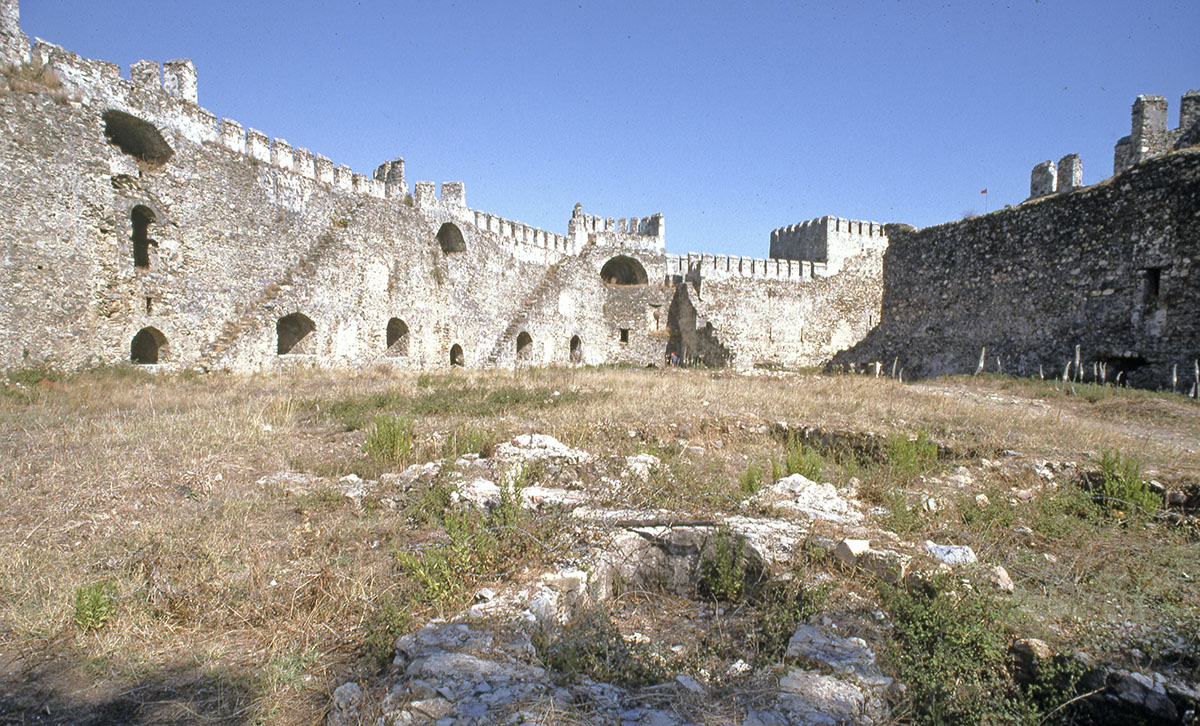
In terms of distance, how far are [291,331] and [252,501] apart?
14168 millimetres

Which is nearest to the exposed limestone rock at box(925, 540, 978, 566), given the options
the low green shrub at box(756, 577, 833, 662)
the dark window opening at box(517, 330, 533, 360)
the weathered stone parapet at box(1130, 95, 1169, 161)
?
the low green shrub at box(756, 577, 833, 662)

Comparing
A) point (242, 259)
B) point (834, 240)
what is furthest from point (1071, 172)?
point (242, 259)

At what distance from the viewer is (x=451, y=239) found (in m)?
22.7

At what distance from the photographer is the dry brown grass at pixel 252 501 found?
3250 millimetres

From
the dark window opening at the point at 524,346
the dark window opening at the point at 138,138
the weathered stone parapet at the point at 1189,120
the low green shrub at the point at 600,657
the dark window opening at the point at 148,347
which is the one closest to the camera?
the low green shrub at the point at 600,657

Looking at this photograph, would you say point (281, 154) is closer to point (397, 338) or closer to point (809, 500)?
point (397, 338)

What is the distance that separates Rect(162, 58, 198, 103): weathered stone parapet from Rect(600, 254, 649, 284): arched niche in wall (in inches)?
679

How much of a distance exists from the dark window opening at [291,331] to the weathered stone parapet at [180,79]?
5801 millimetres

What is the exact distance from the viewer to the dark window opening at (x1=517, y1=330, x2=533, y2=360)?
83.1 ft

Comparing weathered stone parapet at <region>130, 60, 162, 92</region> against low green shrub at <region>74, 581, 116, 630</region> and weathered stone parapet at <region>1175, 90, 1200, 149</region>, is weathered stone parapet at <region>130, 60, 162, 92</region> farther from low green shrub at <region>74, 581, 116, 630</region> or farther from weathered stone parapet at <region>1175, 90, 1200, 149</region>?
weathered stone parapet at <region>1175, 90, 1200, 149</region>

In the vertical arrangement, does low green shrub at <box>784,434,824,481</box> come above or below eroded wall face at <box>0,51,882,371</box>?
below

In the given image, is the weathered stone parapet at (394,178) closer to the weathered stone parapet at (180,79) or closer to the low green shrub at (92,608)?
the weathered stone parapet at (180,79)

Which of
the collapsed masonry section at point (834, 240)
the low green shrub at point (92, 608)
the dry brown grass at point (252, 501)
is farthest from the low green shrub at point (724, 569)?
the collapsed masonry section at point (834, 240)

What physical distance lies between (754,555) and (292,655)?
9.74 feet
